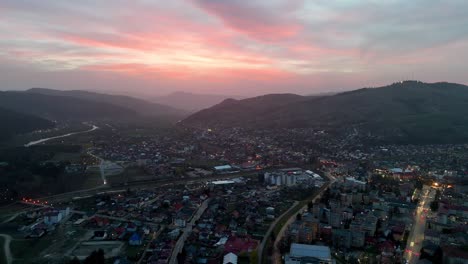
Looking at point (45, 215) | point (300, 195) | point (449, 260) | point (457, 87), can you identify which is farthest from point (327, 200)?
point (457, 87)

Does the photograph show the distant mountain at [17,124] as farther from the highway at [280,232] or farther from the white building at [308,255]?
the white building at [308,255]

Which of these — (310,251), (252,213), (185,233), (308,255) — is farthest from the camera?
(252,213)

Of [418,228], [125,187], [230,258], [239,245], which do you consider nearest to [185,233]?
[239,245]

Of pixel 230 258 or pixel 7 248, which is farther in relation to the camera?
pixel 7 248

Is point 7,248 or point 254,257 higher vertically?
point 254,257

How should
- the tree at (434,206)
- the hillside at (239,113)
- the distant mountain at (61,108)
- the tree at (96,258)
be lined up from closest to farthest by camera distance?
the tree at (96,258) < the tree at (434,206) < the hillside at (239,113) < the distant mountain at (61,108)

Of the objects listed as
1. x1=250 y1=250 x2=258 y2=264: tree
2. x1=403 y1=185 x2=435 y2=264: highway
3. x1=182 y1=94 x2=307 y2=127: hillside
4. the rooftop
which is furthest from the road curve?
x1=182 y1=94 x2=307 y2=127: hillside

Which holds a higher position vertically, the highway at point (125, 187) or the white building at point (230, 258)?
the white building at point (230, 258)

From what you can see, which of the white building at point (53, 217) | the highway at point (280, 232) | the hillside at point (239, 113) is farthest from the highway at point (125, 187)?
the hillside at point (239, 113)

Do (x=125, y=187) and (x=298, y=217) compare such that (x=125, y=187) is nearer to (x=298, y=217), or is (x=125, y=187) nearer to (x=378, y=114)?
(x=298, y=217)
